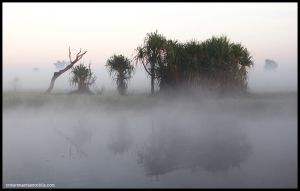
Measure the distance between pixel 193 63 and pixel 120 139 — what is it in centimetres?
1627

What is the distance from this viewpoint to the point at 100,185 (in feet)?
43.5

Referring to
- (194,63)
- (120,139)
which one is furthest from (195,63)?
(120,139)

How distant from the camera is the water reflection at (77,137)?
18.3 meters

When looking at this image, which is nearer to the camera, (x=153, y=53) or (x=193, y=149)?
(x=193, y=149)

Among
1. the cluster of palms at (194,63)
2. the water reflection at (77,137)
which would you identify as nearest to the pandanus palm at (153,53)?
the cluster of palms at (194,63)

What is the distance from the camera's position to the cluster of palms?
36000mm

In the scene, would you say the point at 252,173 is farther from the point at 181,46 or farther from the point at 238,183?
the point at 181,46

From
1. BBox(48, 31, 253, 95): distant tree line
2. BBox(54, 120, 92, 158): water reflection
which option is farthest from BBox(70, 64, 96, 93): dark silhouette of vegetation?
BBox(54, 120, 92, 158): water reflection

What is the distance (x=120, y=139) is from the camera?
21.0 meters

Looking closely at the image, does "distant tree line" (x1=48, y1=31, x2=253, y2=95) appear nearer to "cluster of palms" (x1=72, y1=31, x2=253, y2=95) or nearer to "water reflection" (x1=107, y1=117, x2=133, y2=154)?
"cluster of palms" (x1=72, y1=31, x2=253, y2=95)

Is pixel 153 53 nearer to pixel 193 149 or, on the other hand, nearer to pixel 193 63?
pixel 193 63

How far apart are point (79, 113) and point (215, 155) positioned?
51.0 ft

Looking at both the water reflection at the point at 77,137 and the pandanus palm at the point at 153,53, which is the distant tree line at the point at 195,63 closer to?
the pandanus palm at the point at 153,53

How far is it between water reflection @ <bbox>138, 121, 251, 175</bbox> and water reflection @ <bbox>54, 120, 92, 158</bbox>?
2525 mm
